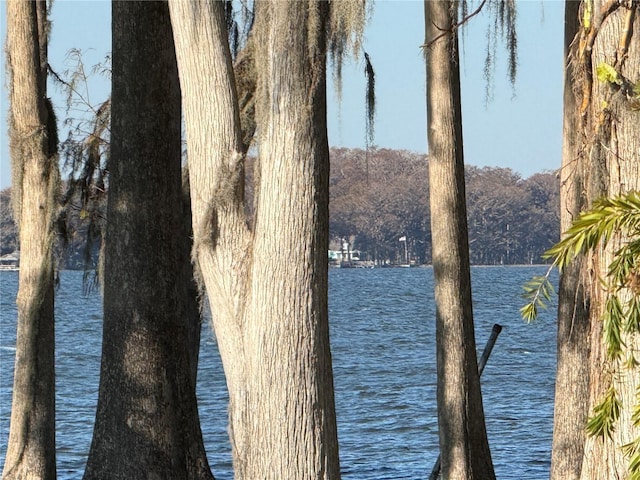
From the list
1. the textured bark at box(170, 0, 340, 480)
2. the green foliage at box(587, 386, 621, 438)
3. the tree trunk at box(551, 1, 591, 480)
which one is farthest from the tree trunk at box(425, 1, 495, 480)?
the green foliage at box(587, 386, 621, 438)

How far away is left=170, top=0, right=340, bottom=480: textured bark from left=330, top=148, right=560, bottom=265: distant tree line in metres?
86.3

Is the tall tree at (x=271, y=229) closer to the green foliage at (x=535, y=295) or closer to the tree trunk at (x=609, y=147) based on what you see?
the green foliage at (x=535, y=295)

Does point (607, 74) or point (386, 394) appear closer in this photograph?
point (607, 74)

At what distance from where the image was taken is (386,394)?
1025 inches

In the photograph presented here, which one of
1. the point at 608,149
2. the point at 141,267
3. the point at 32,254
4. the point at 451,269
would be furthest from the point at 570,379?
the point at 32,254

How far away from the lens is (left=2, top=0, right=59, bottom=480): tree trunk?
873 centimetres

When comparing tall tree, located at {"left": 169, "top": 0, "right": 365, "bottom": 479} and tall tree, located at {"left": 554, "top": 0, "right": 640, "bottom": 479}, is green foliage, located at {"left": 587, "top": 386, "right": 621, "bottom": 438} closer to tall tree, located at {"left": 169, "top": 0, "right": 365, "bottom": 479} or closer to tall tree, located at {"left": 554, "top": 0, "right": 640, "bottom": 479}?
tall tree, located at {"left": 554, "top": 0, "right": 640, "bottom": 479}

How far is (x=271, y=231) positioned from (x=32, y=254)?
430 centimetres

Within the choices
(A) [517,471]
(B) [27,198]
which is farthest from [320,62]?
(A) [517,471]

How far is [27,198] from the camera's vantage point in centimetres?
895

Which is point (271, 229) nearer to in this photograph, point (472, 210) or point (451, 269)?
point (451, 269)

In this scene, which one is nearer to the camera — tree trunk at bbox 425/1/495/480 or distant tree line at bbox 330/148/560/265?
tree trunk at bbox 425/1/495/480

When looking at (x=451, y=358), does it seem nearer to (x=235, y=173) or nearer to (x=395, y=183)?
(x=235, y=173)

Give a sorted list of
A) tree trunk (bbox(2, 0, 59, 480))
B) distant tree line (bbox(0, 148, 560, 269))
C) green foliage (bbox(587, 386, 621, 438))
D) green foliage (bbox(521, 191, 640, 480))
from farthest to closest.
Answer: distant tree line (bbox(0, 148, 560, 269)) < tree trunk (bbox(2, 0, 59, 480)) < green foliage (bbox(587, 386, 621, 438)) < green foliage (bbox(521, 191, 640, 480))
